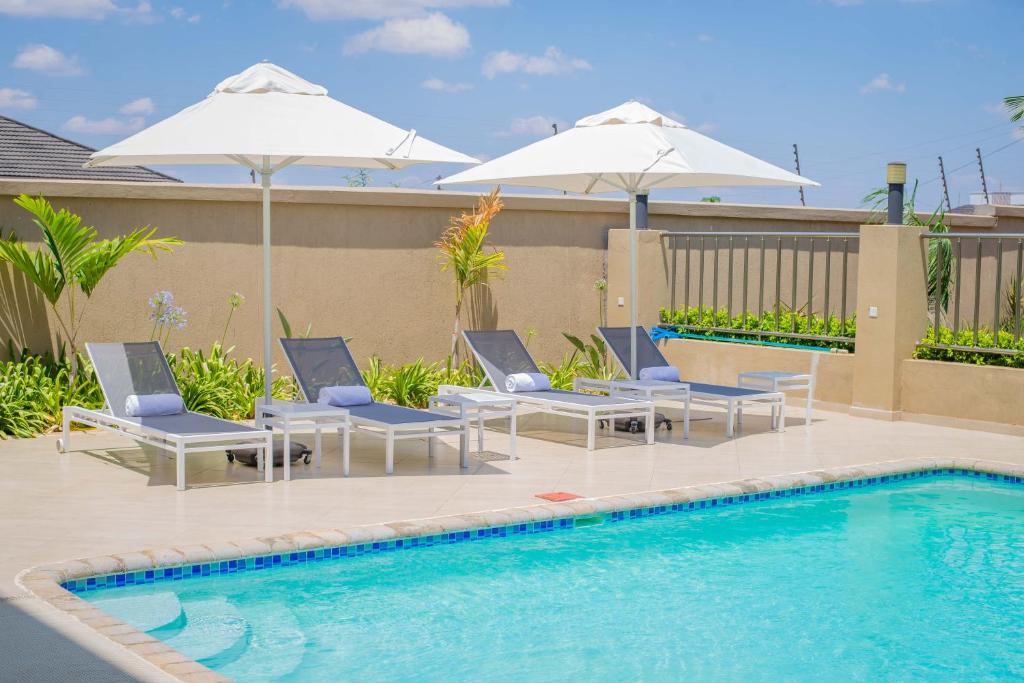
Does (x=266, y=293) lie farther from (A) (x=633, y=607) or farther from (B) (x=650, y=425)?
(A) (x=633, y=607)

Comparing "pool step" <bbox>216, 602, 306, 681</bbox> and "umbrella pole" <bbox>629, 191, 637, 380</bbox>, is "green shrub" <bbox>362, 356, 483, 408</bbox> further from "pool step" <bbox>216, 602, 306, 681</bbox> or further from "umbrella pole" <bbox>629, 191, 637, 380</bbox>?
"pool step" <bbox>216, 602, 306, 681</bbox>

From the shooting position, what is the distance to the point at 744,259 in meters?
14.7

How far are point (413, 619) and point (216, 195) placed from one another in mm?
7118

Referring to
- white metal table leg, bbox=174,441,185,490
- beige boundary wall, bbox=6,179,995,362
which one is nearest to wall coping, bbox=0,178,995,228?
beige boundary wall, bbox=6,179,995,362

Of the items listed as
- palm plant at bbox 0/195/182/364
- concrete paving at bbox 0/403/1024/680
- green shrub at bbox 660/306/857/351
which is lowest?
concrete paving at bbox 0/403/1024/680

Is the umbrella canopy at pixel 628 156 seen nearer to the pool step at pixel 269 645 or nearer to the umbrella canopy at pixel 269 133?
the umbrella canopy at pixel 269 133

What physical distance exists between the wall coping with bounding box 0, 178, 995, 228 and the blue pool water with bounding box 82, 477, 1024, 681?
20.0 ft

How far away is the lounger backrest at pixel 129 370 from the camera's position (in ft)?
30.3

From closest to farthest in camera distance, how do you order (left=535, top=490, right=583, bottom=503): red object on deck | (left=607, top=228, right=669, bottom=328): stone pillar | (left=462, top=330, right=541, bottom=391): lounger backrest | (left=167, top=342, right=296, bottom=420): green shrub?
(left=535, top=490, right=583, bottom=503): red object on deck < (left=462, top=330, right=541, bottom=391): lounger backrest < (left=167, top=342, right=296, bottom=420): green shrub < (left=607, top=228, right=669, bottom=328): stone pillar

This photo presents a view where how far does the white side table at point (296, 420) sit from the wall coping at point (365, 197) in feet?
11.4

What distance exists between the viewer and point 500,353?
36.8 feet

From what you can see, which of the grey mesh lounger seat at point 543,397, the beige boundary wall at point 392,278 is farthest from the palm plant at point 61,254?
the grey mesh lounger seat at point 543,397

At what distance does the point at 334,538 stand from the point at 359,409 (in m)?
2.65

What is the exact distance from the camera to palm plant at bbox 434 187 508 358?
13273mm
